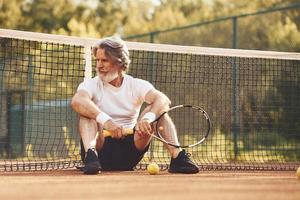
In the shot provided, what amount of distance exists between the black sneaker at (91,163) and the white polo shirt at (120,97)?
0.49 metres

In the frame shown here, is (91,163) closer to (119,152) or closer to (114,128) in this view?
(114,128)

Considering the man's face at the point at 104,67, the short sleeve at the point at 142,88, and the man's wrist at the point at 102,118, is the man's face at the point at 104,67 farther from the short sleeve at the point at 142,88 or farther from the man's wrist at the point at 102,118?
the man's wrist at the point at 102,118

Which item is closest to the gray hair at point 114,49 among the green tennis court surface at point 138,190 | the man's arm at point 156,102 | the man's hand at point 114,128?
the man's arm at point 156,102

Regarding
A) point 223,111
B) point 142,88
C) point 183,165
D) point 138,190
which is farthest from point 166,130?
point 223,111

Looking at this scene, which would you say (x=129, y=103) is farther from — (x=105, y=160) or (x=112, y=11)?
(x=112, y=11)

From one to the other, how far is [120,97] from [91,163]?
2.19ft

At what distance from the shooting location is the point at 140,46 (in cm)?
622

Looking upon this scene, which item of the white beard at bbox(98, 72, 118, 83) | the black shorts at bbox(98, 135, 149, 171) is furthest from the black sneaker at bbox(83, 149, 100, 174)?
the white beard at bbox(98, 72, 118, 83)

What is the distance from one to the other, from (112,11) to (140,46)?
77.5ft

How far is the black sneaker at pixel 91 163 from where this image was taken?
4609 mm

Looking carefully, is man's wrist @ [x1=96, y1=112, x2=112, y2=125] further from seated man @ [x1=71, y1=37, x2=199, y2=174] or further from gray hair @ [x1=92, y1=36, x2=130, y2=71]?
gray hair @ [x1=92, y1=36, x2=130, y2=71]

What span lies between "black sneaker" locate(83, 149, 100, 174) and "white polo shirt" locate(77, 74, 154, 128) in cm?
49

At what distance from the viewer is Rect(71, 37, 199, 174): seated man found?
4.82m

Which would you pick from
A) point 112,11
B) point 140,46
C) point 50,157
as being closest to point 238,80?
point 140,46
